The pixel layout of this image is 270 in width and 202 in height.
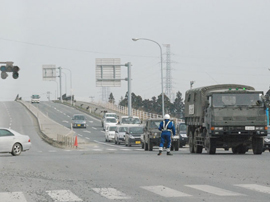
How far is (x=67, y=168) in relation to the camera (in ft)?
66.8

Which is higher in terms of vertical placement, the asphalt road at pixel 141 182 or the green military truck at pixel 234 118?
the green military truck at pixel 234 118

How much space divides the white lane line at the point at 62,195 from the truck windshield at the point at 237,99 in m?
15.7

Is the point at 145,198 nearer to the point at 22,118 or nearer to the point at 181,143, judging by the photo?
the point at 181,143

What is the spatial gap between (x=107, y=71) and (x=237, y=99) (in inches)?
1907

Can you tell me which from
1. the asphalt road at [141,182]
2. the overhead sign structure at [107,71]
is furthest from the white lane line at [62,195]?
the overhead sign structure at [107,71]

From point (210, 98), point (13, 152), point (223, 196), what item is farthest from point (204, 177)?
point (13, 152)

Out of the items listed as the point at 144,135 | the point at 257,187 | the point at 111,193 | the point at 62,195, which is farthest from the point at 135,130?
the point at 62,195

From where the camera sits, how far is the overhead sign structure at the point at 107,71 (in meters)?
75.9

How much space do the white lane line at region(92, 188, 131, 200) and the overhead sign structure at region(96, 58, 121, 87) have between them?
62228 millimetres

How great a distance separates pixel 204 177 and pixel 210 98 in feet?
39.6

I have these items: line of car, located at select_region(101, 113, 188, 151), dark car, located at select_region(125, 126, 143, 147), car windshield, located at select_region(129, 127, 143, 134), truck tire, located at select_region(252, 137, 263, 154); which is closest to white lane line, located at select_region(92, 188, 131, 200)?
truck tire, located at select_region(252, 137, 263, 154)

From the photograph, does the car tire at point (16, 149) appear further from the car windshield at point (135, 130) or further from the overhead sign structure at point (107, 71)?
the overhead sign structure at point (107, 71)

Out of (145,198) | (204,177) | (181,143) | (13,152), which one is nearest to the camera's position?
(145,198)

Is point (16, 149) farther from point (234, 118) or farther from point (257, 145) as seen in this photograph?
point (257, 145)
